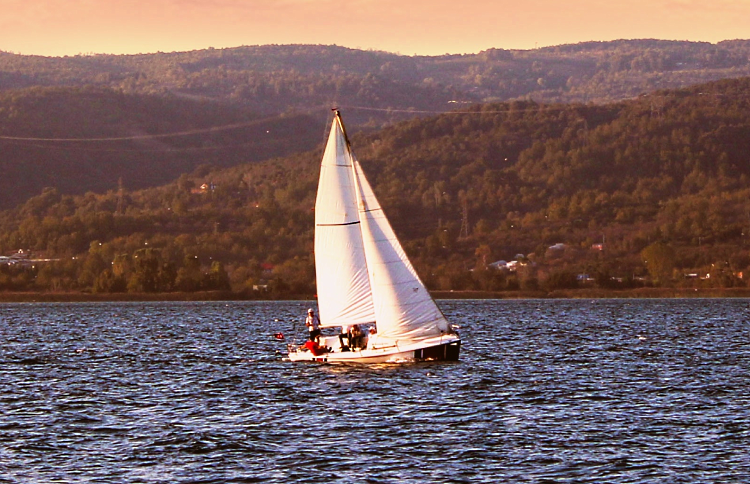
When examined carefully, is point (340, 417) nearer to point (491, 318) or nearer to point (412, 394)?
point (412, 394)

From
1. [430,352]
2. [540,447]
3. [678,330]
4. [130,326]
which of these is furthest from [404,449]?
[130,326]

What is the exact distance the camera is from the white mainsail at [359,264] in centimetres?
6881

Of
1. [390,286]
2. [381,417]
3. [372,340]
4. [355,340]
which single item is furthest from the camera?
[355,340]

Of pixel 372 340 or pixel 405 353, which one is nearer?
pixel 405 353

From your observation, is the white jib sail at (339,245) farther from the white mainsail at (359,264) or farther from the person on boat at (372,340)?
the person on boat at (372,340)

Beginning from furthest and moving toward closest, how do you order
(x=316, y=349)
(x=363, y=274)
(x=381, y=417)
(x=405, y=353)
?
(x=316, y=349) → (x=363, y=274) → (x=405, y=353) → (x=381, y=417)

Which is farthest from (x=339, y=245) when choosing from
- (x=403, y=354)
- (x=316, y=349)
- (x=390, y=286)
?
(x=316, y=349)

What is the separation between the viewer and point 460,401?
60.3 m

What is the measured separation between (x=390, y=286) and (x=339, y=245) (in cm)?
399

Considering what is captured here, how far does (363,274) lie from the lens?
6994 cm

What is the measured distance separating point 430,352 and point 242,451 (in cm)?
2519

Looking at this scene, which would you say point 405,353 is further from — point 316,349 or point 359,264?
point 316,349

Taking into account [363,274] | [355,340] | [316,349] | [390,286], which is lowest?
[316,349]

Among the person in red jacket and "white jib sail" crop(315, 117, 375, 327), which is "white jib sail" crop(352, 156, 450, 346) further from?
the person in red jacket
